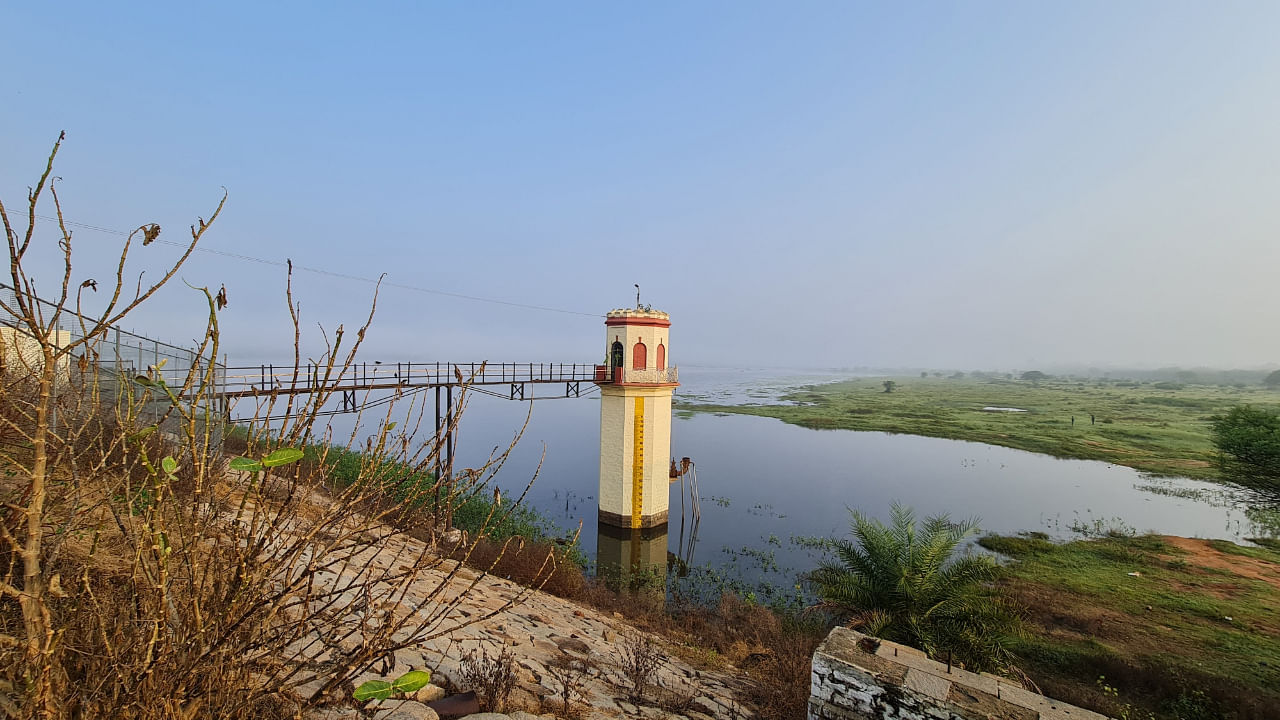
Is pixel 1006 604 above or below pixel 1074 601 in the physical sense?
above

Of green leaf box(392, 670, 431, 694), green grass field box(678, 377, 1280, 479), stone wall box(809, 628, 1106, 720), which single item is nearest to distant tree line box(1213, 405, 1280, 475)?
stone wall box(809, 628, 1106, 720)

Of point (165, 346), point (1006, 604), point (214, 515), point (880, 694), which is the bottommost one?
point (1006, 604)

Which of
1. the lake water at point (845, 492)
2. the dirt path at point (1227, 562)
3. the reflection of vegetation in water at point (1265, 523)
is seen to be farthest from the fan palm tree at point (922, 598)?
the reflection of vegetation in water at point (1265, 523)

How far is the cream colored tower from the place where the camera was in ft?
57.7

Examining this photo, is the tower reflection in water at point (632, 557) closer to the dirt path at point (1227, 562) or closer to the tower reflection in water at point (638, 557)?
the tower reflection in water at point (638, 557)

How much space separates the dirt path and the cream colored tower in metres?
16.9

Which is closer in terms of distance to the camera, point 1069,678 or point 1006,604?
point 1006,604

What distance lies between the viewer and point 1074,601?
540 inches

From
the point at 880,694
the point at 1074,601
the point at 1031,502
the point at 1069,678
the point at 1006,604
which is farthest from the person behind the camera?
the point at 1031,502

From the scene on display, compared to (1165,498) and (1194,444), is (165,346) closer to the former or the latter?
(1165,498)

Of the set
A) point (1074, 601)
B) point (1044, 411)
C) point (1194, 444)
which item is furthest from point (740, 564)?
point (1044, 411)

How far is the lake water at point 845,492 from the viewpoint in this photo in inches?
766

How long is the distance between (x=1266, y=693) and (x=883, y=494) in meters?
17.2

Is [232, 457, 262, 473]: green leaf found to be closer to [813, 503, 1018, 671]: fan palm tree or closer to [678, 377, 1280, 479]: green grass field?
[813, 503, 1018, 671]: fan palm tree
